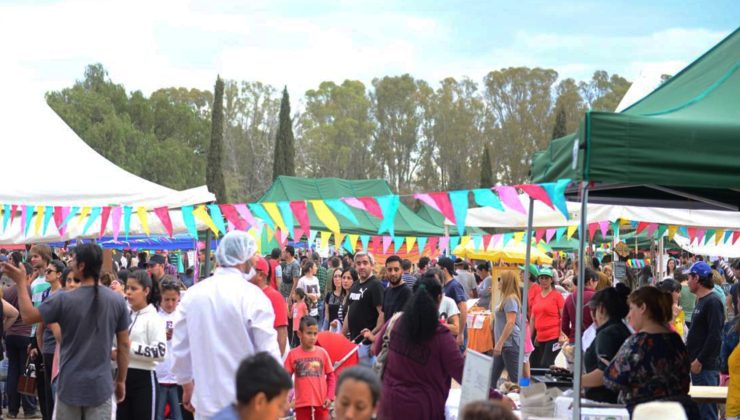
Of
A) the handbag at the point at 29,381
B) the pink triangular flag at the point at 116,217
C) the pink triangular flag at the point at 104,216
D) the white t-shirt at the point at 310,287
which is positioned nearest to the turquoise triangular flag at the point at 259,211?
the pink triangular flag at the point at 116,217

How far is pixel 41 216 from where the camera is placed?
40.6 feet

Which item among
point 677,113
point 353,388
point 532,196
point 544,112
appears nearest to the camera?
point 353,388

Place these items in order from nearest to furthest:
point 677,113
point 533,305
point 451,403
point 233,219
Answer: point 677,113 < point 451,403 < point 233,219 < point 533,305

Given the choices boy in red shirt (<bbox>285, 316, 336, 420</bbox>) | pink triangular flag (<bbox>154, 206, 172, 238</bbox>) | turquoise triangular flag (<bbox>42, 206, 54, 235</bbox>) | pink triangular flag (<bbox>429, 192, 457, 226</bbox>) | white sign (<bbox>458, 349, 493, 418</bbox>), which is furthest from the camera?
turquoise triangular flag (<bbox>42, 206, 54, 235</bbox>)

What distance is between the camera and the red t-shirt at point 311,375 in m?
8.43

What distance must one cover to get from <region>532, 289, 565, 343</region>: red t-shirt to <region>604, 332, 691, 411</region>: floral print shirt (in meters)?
6.73

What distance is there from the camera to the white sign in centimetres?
525

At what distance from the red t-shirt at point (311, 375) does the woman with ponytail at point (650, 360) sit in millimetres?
3345

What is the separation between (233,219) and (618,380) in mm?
6910

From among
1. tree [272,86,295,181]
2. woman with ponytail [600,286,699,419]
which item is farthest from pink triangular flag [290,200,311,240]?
tree [272,86,295,181]

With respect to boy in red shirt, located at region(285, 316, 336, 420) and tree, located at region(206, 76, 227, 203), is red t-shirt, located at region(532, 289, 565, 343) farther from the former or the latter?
tree, located at region(206, 76, 227, 203)

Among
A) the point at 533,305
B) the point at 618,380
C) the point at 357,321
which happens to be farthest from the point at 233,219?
the point at 618,380

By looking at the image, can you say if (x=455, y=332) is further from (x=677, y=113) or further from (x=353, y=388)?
(x=353, y=388)

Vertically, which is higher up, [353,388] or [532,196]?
[532,196]
